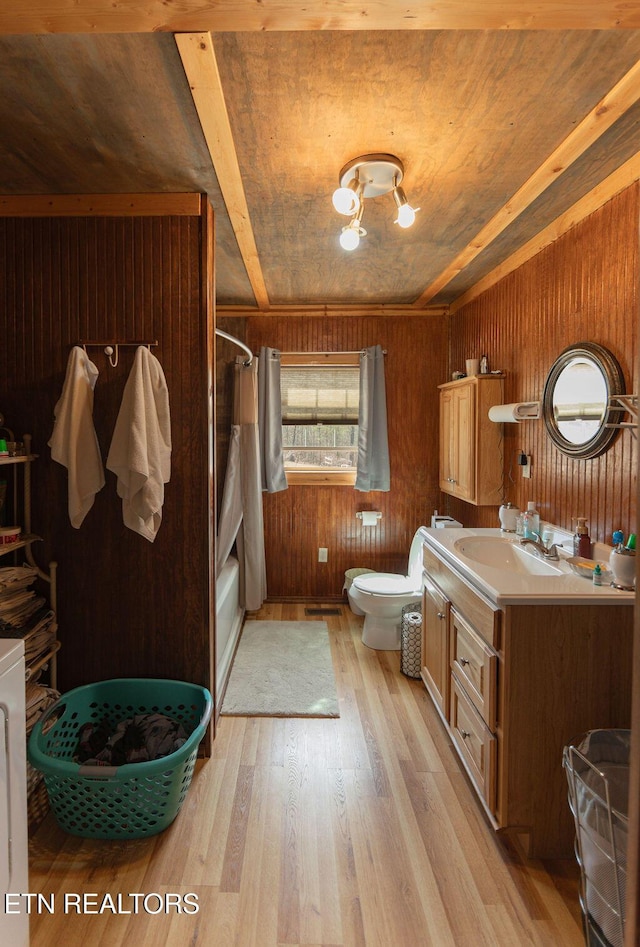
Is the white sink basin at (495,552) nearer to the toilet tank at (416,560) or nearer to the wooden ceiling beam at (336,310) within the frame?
the toilet tank at (416,560)

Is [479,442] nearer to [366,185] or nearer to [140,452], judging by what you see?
[366,185]

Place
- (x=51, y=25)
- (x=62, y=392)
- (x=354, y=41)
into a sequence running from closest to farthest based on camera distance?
1. (x=51, y=25)
2. (x=354, y=41)
3. (x=62, y=392)

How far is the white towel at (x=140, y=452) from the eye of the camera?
1.82 metres

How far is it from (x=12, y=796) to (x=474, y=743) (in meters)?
1.50

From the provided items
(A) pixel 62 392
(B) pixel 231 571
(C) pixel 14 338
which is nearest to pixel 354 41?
(A) pixel 62 392

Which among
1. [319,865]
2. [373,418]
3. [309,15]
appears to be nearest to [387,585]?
[373,418]

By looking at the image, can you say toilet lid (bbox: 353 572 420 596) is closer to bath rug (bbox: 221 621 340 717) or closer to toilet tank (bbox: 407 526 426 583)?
toilet tank (bbox: 407 526 426 583)

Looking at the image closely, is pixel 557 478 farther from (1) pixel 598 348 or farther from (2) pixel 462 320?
(2) pixel 462 320

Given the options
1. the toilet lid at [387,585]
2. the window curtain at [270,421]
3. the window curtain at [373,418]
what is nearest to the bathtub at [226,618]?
the window curtain at [270,421]

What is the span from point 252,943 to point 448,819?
80cm

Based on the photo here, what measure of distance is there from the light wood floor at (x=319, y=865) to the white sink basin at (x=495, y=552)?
873 mm

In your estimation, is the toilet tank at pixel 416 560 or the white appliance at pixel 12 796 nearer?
the white appliance at pixel 12 796

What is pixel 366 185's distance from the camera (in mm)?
1856

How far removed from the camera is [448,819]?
177 cm
